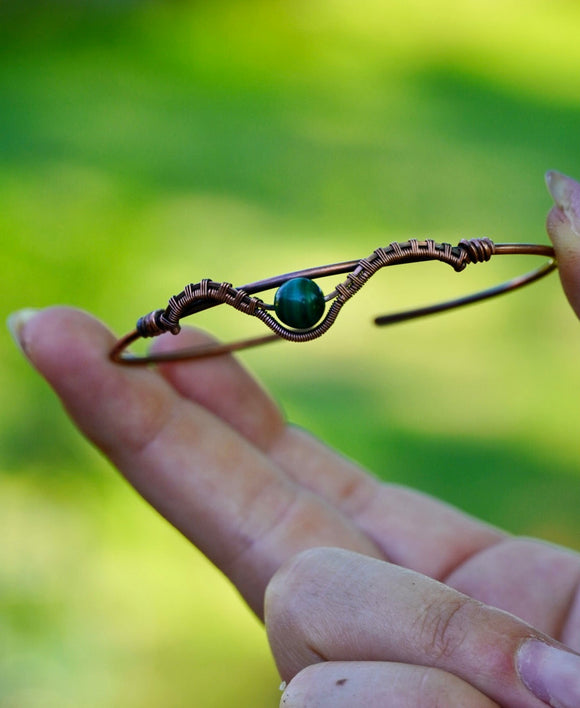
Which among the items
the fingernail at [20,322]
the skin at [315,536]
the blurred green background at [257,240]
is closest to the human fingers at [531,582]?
the skin at [315,536]

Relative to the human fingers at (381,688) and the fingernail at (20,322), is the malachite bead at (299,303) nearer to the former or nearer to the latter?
the human fingers at (381,688)

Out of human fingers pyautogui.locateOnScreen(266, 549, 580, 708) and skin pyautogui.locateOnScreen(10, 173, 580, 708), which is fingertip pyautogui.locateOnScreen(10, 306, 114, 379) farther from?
human fingers pyautogui.locateOnScreen(266, 549, 580, 708)

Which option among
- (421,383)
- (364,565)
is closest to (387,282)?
(421,383)

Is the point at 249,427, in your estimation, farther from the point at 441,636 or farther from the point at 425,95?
the point at 425,95

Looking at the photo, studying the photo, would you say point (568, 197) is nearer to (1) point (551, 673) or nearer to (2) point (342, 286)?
(2) point (342, 286)

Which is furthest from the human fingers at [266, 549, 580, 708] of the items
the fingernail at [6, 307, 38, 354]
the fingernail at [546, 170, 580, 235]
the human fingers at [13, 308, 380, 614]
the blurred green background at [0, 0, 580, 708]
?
the blurred green background at [0, 0, 580, 708]

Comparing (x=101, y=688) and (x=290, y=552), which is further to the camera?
(x=101, y=688)

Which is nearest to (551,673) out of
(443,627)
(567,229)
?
(443,627)
